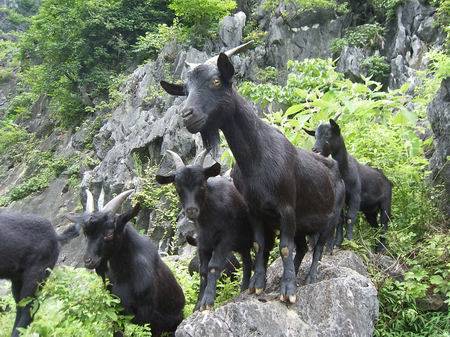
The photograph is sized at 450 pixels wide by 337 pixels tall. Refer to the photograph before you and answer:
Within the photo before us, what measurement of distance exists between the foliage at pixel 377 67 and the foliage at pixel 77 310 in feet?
64.1

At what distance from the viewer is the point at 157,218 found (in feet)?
59.2

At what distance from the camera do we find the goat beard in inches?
183

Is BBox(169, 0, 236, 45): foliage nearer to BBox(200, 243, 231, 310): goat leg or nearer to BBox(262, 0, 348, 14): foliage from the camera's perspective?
BBox(262, 0, 348, 14): foliage

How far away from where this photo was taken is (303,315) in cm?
468

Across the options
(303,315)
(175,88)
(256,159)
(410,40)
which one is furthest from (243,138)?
(410,40)

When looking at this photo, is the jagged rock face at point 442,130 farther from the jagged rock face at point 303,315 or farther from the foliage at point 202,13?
the foliage at point 202,13

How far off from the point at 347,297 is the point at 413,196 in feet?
13.5

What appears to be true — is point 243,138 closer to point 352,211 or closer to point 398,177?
point 352,211

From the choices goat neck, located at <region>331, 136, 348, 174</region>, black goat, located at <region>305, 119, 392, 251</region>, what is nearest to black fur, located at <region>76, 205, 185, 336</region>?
black goat, located at <region>305, 119, 392, 251</region>

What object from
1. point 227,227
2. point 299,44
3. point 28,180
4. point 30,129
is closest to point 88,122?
point 28,180

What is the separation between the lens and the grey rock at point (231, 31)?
86.0ft

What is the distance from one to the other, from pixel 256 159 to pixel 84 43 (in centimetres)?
2771

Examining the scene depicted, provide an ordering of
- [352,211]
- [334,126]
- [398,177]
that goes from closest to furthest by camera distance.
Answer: [334,126] → [352,211] → [398,177]

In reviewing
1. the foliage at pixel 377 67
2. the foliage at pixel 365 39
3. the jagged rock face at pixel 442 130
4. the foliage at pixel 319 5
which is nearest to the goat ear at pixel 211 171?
the jagged rock face at pixel 442 130
